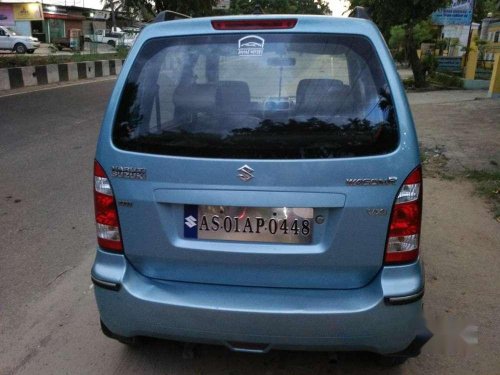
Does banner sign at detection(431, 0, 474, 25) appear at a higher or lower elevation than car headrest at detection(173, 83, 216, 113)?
higher

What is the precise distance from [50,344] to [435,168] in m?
5.39

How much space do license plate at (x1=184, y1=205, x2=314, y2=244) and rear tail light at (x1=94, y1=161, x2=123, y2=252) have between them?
343 millimetres

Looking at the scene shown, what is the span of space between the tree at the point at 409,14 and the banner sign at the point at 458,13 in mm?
2581

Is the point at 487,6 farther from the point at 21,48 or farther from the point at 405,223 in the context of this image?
the point at 21,48

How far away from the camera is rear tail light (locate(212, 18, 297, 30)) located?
2230 millimetres

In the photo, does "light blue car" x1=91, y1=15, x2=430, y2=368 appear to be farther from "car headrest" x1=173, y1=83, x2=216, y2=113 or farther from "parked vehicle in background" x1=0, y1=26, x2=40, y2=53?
"parked vehicle in background" x1=0, y1=26, x2=40, y2=53

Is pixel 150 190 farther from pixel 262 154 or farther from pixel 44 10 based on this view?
pixel 44 10

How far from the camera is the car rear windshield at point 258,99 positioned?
213 centimetres

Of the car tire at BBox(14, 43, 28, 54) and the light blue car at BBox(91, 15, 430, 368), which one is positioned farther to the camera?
the car tire at BBox(14, 43, 28, 54)

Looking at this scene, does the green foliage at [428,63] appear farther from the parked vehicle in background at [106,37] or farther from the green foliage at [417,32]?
the parked vehicle in background at [106,37]

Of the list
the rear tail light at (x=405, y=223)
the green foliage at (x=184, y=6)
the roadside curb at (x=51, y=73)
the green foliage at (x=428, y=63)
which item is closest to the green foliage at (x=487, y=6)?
the green foliage at (x=428, y=63)

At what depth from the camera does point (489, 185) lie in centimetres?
574

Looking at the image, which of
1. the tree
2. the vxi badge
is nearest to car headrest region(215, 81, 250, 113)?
the vxi badge

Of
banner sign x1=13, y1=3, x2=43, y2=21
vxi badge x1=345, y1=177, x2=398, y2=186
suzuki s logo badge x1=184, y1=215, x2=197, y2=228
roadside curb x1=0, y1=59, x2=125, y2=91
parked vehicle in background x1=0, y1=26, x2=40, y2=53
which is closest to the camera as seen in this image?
vxi badge x1=345, y1=177, x2=398, y2=186
